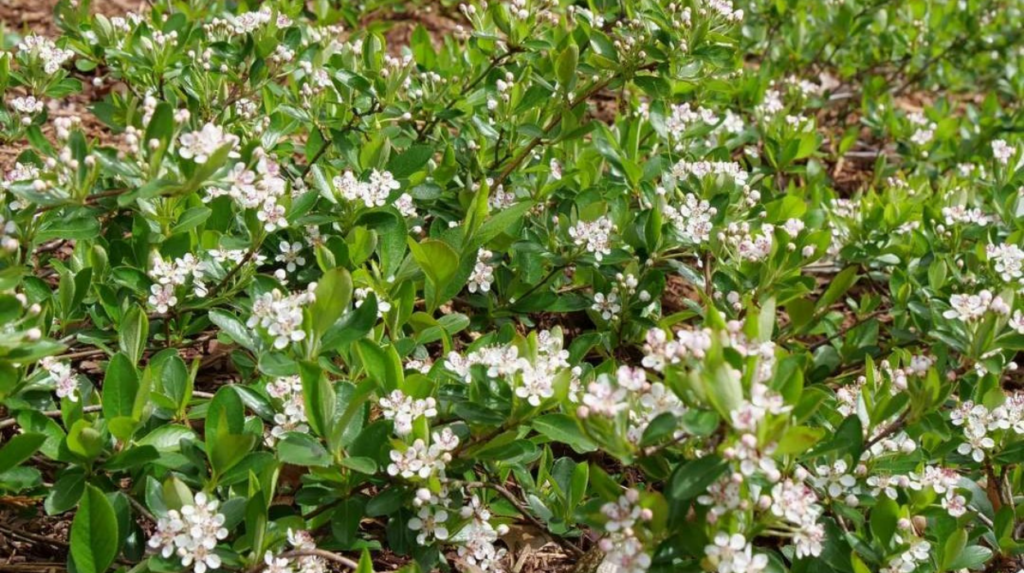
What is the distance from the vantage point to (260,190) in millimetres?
2164

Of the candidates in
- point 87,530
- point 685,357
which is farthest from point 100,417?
point 685,357

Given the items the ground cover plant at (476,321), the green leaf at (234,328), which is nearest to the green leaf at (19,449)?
the ground cover plant at (476,321)

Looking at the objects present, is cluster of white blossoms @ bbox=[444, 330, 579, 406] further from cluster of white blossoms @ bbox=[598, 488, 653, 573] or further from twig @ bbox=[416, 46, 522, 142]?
twig @ bbox=[416, 46, 522, 142]

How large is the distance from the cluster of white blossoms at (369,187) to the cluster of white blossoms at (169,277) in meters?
0.41

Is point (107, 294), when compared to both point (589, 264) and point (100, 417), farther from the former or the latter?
point (589, 264)

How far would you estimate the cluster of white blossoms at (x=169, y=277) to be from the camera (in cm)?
229

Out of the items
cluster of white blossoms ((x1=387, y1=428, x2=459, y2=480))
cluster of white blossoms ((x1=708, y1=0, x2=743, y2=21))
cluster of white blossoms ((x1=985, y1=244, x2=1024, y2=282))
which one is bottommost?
cluster of white blossoms ((x1=387, y1=428, x2=459, y2=480))

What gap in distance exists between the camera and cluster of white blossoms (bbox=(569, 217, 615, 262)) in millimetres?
2619

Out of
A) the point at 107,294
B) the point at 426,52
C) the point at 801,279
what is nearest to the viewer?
the point at 107,294

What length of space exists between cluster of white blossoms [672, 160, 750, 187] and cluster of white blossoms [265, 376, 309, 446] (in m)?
1.37

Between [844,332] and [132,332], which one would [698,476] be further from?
[844,332]

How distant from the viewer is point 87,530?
1806 millimetres

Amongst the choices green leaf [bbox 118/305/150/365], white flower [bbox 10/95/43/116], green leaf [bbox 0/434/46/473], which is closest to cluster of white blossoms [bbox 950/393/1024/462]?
green leaf [bbox 118/305/150/365]

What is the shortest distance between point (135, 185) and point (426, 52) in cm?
148
